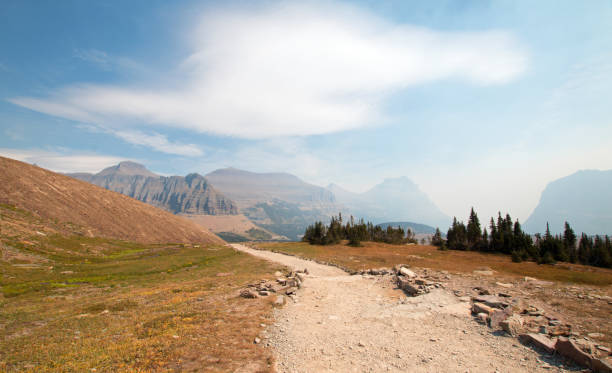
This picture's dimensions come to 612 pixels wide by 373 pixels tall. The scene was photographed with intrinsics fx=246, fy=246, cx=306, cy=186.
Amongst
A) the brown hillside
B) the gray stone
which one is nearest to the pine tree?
the gray stone

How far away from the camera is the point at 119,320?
18078 mm

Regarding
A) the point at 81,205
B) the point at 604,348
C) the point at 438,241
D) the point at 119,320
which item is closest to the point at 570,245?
the point at 438,241

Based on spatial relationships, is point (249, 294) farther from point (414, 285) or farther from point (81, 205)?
point (81, 205)

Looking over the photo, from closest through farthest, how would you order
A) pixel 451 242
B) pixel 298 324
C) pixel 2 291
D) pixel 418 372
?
→ pixel 418 372, pixel 298 324, pixel 2 291, pixel 451 242

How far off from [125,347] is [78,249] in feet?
200

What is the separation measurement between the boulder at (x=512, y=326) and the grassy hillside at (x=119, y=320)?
47.8ft

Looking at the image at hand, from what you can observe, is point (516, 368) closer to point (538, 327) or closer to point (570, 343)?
point (570, 343)

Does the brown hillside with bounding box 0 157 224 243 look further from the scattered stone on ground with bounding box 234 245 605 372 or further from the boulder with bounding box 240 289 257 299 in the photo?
the scattered stone on ground with bounding box 234 245 605 372

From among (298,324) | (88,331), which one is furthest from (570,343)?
(88,331)

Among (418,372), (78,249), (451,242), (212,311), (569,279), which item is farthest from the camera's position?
(451,242)

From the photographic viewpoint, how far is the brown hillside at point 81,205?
7294 cm

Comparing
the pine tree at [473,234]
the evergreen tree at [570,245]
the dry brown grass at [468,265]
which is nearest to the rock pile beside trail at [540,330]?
the dry brown grass at [468,265]

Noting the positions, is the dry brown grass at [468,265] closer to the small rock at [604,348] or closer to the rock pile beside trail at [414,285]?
the rock pile beside trail at [414,285]

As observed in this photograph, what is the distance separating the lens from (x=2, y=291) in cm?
2669
